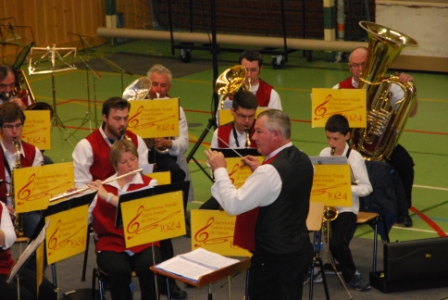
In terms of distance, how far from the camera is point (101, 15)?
725 inches

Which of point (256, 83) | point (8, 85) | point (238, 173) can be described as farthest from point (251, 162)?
point (8, 85)

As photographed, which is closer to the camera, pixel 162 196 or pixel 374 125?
pixel 162 196

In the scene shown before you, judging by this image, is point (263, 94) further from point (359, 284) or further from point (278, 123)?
point (278, 123)

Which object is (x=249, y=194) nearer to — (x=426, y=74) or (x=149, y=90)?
(x=149, y=90)

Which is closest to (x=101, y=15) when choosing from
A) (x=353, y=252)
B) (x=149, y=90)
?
(x=149, y=90)

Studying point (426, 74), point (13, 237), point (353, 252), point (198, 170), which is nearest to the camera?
point (13, 237)

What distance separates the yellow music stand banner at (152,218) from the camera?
5.55 meters

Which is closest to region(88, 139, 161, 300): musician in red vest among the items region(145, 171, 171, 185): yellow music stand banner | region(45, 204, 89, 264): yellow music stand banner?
region(145, 171, 171, 185): yellow music stand banner

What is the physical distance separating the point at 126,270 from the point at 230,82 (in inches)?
105

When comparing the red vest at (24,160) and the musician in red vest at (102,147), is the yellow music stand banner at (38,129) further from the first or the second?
the musician in red vest at (102,147)

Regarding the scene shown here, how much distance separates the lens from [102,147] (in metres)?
6.87

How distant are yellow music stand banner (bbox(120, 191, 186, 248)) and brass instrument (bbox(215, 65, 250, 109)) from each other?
95.2 inches

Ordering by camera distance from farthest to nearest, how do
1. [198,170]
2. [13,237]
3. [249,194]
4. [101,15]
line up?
[101,15]
[198,170]
[13,237]
[249,194]

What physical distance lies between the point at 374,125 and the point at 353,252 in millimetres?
1217
